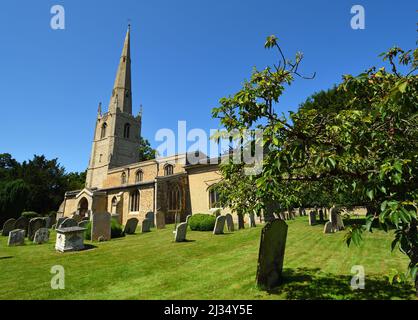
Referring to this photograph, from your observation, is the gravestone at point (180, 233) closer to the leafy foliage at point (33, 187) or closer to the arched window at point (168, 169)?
the arched window at point (168, 169)

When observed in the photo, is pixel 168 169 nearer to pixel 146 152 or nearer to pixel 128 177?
pixel 128 177

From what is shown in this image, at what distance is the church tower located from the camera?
44562 mm

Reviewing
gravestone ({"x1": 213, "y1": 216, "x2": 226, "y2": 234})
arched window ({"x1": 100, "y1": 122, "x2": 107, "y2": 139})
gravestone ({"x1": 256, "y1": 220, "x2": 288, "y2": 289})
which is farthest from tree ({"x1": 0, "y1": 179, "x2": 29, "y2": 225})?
gravestone ({"x1": 256, "y1": 220, "x2": 288, "y2": 289})

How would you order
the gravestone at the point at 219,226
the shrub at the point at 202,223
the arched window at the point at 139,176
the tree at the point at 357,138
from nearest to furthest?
the tree at the point at 357,138 → the gravestone at the point at 219,226 → the shrub at the point at 202,223 → the arched window at the point at 139,176

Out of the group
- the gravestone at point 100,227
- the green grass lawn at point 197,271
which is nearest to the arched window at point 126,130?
the gravestone at point 100,227

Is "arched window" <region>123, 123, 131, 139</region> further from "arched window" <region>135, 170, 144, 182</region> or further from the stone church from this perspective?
"arched window" <region>135, 170, 144, 182</region>

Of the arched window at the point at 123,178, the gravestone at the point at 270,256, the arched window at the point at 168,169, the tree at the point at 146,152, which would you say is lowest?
the gravestone at the point at 270,256

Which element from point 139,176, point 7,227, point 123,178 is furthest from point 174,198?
point 123,178

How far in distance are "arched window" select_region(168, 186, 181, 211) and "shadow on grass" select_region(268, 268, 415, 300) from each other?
21099 mm

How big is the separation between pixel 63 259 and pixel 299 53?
10.3 meters

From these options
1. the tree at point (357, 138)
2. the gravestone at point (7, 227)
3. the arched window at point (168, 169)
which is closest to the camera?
the tree at point (357, 138)

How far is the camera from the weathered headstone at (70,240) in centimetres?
1109

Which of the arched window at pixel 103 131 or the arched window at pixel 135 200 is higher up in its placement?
the arched window at pixel 103 131
